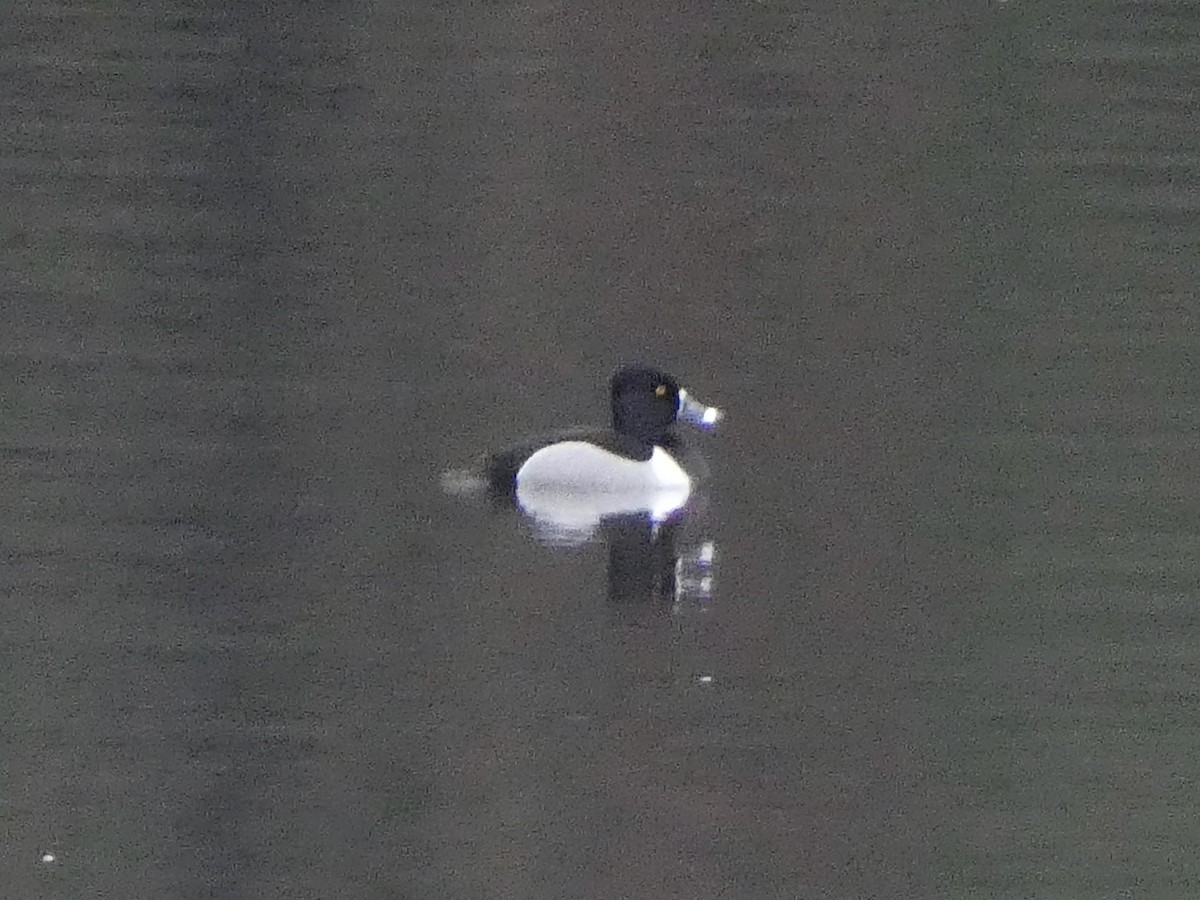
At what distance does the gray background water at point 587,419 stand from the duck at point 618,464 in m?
0.16

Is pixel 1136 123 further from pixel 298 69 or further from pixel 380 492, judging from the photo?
pixel 380 492

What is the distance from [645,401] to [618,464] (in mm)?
227

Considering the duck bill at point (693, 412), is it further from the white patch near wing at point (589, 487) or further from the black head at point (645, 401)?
the white patch near wing at point (589, 487)

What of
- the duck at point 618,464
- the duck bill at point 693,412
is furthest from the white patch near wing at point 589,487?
the duck bill at point 693,412

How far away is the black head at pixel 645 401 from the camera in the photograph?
6.08 meters

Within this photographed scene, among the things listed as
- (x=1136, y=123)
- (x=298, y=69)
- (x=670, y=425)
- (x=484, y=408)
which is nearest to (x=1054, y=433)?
(x=670, y=425)

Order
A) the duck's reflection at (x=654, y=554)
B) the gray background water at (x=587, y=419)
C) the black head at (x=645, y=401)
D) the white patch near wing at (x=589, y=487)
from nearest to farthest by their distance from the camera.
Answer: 1. the gray background water at (x=587, y=419)
2. the duck's reflection at (x=654, y=554)
3. the white patch near wing at (x=589, y=487)
4. the black head at (x=645, y=401)

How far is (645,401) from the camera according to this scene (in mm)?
6098

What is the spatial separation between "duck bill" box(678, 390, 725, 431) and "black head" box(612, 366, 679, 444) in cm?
2

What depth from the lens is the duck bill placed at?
6.12 meters

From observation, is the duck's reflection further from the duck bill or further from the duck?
the duck bill

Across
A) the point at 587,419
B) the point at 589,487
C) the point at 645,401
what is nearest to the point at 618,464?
the point at 589,487

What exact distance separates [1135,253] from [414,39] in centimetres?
308

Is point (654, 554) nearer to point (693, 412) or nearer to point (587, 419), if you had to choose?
point (693, 412)
